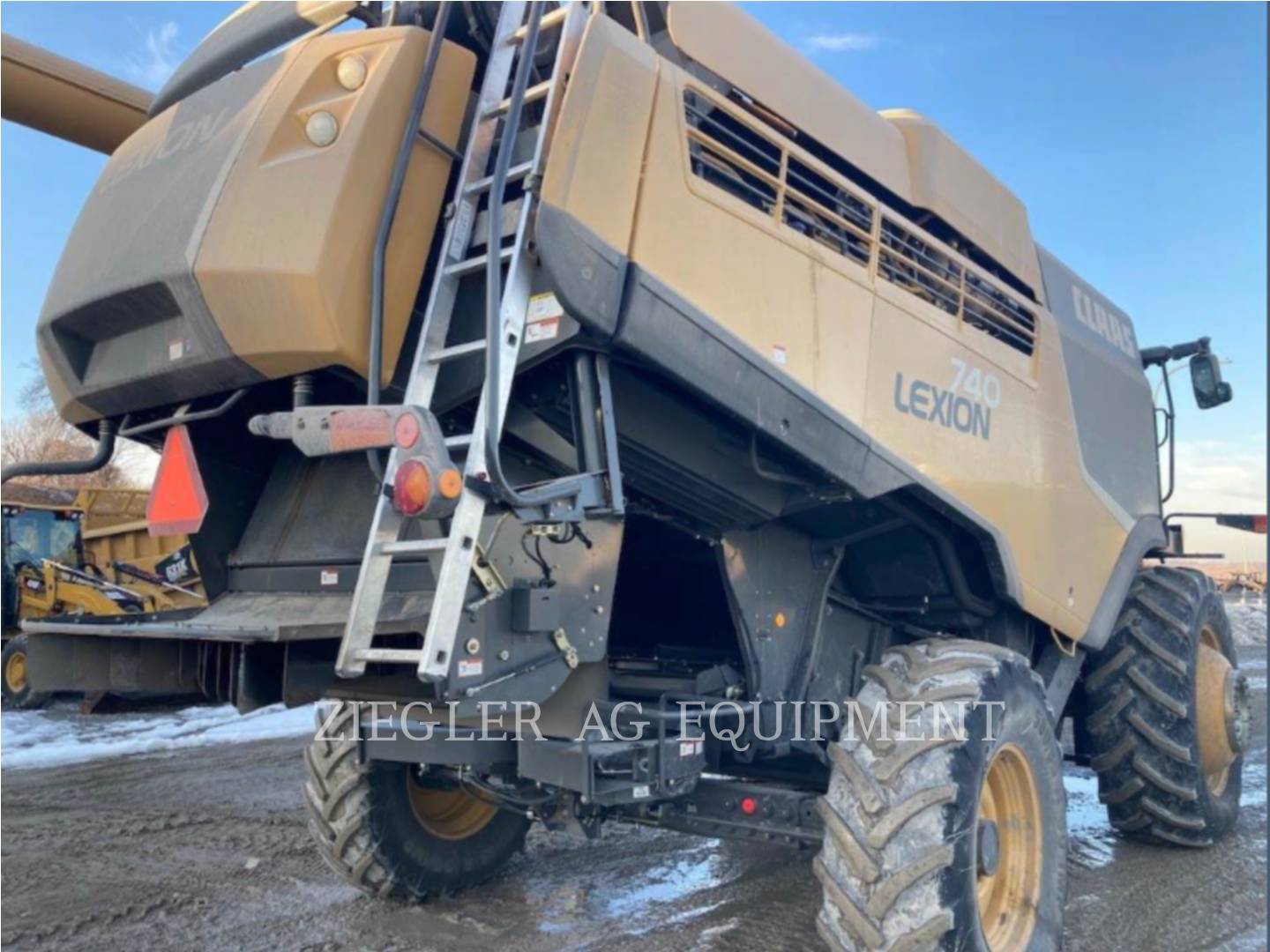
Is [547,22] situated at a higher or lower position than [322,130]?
higher

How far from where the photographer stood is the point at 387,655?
2848mm

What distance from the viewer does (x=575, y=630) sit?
323cm

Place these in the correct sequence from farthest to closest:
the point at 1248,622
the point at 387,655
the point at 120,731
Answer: the point at 1248,622, the point at 120,731, the point at 387,655

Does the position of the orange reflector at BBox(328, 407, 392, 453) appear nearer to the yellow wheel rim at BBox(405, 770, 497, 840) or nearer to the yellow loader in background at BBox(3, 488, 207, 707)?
the yellow wheel rim at BBox(405, 770, 497, 840)

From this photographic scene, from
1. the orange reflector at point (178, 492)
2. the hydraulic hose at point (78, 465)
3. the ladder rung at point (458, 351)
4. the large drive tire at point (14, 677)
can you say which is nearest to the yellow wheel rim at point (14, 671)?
the large drive tire at point (14, 677)

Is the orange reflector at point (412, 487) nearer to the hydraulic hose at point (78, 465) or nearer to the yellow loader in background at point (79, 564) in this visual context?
the hydraulic hose at point (78, 465)

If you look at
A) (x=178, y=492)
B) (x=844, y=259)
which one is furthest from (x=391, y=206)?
(x=844, y=259)

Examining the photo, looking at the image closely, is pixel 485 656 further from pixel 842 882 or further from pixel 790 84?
pixel 790 84

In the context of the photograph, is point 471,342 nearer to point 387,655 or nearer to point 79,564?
point 387,655

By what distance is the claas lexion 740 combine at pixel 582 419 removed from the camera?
2979 millimetres

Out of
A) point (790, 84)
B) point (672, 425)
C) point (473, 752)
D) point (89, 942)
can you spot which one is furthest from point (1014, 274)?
point (89, 942)

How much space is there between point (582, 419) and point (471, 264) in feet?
1.91

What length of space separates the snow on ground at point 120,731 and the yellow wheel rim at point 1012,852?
7187mm

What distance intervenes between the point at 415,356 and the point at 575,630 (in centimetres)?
95
